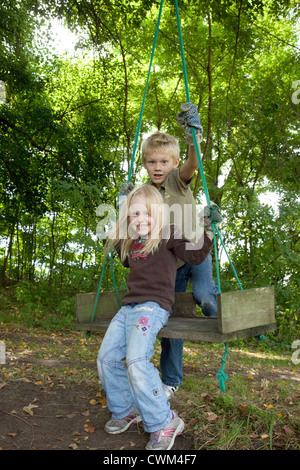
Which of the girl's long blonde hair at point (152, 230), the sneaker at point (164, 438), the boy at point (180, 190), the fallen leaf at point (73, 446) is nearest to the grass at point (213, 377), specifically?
the sneaker at point (164, 438)

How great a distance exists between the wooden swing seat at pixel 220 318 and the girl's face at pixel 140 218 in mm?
584

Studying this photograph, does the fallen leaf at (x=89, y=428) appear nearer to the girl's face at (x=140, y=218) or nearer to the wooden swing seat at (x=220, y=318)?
the wooden swing seat at (x=220, y=318)

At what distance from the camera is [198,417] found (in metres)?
2.86

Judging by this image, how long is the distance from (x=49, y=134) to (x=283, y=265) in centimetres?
411

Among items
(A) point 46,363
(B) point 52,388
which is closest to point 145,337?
(B) point 52,388

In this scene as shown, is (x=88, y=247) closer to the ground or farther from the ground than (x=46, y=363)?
farther from the ground

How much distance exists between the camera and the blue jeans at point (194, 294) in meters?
2.96

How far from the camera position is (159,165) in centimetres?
304

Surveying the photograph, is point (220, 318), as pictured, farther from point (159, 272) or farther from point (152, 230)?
point (152, 230)

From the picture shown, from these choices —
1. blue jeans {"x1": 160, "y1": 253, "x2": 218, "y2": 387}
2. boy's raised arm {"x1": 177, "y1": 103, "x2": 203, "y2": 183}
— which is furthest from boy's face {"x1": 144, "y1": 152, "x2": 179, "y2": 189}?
blue jeans {"x1": 160, "y1": 253, "x2": 218, "y2": 387}
